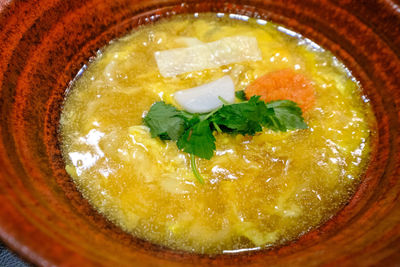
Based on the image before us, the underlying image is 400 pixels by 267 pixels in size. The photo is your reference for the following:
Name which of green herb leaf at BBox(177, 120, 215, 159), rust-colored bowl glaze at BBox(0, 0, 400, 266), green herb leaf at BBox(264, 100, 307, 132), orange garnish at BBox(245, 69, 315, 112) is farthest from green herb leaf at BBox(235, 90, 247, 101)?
rust-colored bowl glaze at BBox(0, 0, 400, 266)

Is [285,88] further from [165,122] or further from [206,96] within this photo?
[165,122]

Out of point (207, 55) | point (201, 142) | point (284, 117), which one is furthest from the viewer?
point (207, 55)

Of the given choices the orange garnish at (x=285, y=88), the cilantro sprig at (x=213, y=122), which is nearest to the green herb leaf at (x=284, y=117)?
the cilantro sprig at (x=213, y=122)

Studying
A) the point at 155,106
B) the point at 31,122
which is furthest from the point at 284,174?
the point at 31,122

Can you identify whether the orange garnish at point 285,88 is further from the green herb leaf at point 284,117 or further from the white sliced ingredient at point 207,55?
the white sliced ingredient at point 207,55

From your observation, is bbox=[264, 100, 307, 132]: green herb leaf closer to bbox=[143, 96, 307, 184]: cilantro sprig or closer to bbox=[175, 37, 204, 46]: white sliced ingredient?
bbox=[143, 96, 307, 184]: cilantro sprig

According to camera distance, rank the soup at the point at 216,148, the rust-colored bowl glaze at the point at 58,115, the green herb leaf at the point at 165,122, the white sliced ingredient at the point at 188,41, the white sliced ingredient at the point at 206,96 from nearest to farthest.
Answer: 1. the rust-colored bowl glaze at the point at 58,115
2. the soup at the point at 216,148
3. the green herb leaf at the point at 165,122
4. the white sliced ingredient at the point at 206,96
5. the white sliced ingredient at the point at 188,41

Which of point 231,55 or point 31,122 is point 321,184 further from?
point 31,122

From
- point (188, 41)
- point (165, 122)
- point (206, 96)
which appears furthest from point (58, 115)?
point (188, 41)
